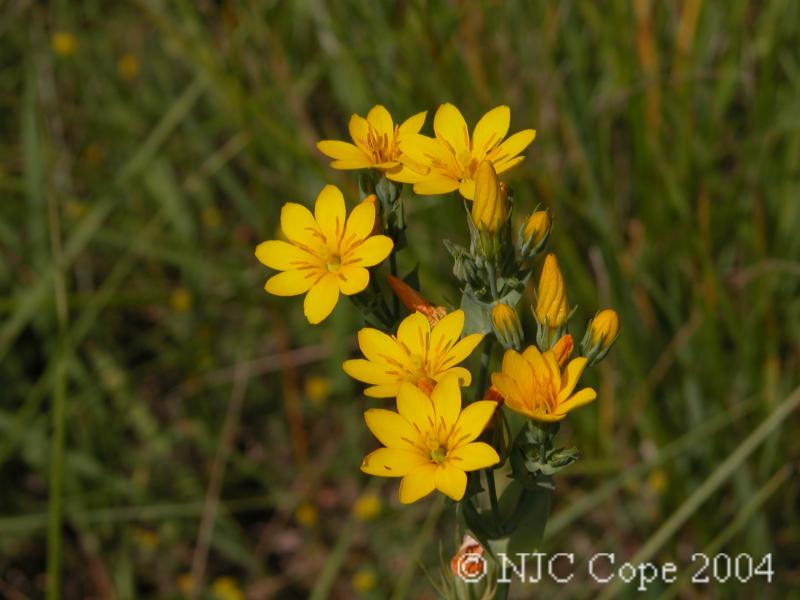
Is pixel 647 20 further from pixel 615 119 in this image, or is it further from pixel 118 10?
pixel 118 10

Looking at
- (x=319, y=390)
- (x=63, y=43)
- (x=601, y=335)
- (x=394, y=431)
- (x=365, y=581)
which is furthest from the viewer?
(x=63, y=43)

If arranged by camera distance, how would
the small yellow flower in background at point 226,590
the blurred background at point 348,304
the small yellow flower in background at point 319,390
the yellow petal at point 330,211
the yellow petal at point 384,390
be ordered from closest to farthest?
the yellow petal at point 384,390, the yellow petal at point 330,211, the blurred background at point 348,304, the small yellow flower in background at point 226,590, the small yellow flower in background at point 319,390

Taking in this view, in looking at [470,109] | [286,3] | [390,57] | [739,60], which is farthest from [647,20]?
[286,3]

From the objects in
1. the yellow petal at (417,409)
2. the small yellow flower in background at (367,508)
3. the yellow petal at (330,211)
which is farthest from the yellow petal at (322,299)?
the small yellow flower in background at (367,508)

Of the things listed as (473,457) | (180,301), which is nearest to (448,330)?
(473,457)

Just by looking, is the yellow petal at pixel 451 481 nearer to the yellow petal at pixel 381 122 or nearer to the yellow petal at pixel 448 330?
the yellow petal at pixel 448 330

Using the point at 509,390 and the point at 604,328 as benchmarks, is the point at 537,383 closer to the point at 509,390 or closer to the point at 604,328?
the point at 509,390
